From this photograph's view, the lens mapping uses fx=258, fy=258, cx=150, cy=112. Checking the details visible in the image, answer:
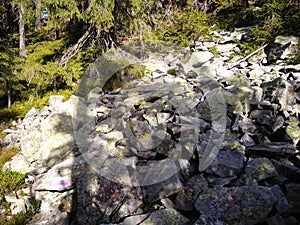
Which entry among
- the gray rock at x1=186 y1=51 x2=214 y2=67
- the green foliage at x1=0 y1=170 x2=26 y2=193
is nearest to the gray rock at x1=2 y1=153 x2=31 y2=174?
the green foliage at x1=0 y1=170 x2=26 y2=193

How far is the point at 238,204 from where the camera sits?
4.30 metres

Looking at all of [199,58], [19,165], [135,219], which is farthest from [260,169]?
[199,58]

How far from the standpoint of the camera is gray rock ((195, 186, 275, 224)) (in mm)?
4191

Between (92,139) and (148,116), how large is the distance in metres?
1.66

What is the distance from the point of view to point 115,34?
36.9 ft

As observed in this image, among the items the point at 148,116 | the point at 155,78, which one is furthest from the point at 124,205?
the point at 155,78

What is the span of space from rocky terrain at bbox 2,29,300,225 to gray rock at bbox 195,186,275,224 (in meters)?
0.02

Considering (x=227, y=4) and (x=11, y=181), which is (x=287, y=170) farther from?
(x=227, y=4)

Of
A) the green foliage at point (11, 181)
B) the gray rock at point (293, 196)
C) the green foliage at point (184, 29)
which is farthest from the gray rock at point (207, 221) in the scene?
the green foliage at point (184, 29)

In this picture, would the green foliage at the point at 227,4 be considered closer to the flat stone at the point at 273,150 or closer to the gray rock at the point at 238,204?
the flat stone at the point at 273,150

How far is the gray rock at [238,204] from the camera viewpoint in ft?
13.8

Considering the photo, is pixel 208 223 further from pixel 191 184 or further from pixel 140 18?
pixel 140 18

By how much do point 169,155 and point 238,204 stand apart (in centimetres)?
198

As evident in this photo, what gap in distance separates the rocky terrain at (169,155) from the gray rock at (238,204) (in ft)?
0.05
